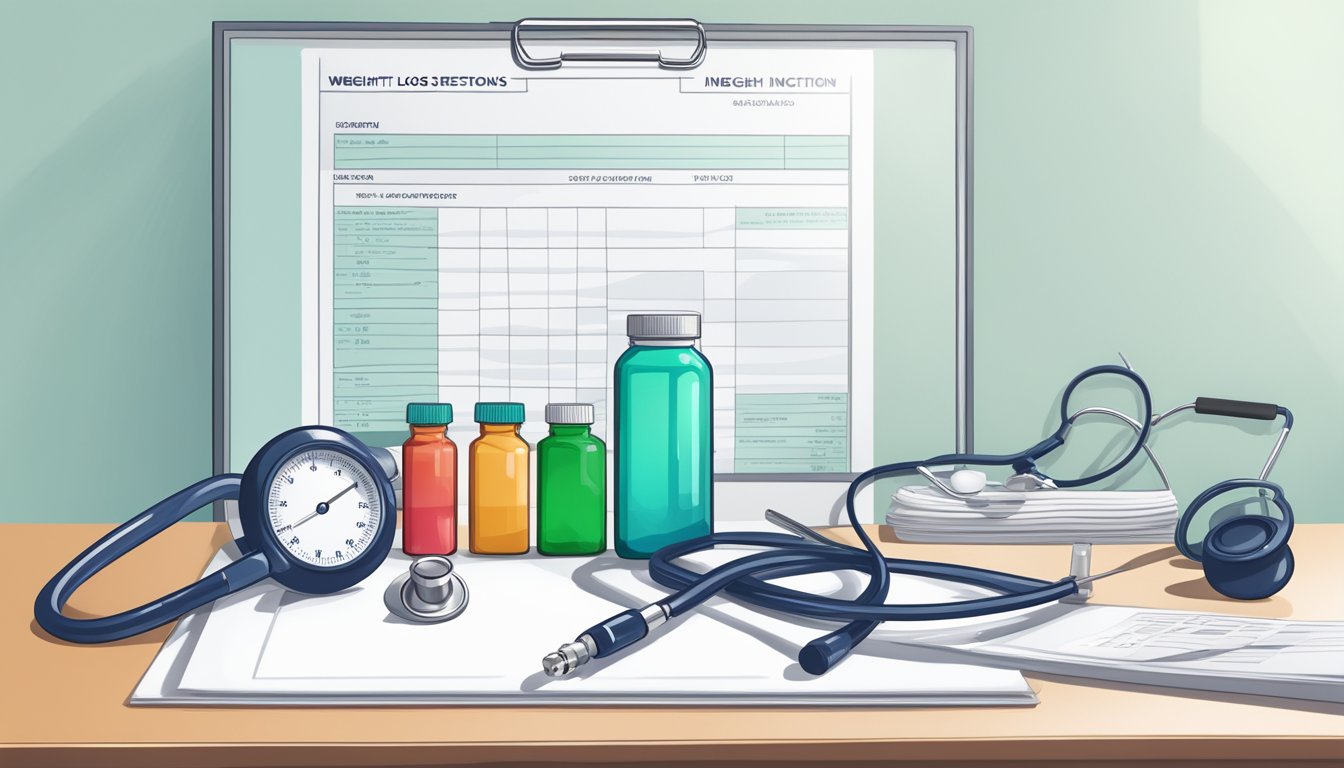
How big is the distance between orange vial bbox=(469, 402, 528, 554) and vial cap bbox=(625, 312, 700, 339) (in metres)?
0.13

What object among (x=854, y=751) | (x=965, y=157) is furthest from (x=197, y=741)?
(x=965, y=157)

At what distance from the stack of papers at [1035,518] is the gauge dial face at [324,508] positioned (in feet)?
1.66

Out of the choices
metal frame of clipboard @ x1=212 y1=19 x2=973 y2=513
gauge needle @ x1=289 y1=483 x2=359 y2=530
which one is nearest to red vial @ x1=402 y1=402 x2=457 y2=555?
gauge needle @ x1=289 y1=483 x2=359 y2=530

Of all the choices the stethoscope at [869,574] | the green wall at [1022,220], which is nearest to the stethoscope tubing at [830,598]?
the stethoscope at [869,574]

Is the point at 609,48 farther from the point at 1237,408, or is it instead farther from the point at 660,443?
the point at 1237,408

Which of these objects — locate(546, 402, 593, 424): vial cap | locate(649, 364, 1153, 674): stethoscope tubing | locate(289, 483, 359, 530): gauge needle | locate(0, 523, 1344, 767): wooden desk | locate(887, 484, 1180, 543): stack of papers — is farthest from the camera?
locate(887, 484, 1180, 543): stack of papers

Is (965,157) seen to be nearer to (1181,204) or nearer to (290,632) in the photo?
(1181,204)

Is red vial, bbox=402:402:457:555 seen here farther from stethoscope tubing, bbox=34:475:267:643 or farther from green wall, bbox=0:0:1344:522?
green wall, bbox=0:0:1344:522

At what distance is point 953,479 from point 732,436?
230mm

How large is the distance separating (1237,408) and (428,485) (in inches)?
34.0

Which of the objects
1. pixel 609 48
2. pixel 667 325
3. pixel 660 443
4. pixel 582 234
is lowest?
pixel 660 443

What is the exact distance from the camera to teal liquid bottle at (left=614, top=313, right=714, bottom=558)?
78 cm

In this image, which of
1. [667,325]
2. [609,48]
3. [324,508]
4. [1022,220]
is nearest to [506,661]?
[324,508]

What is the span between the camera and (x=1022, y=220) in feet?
3.30
